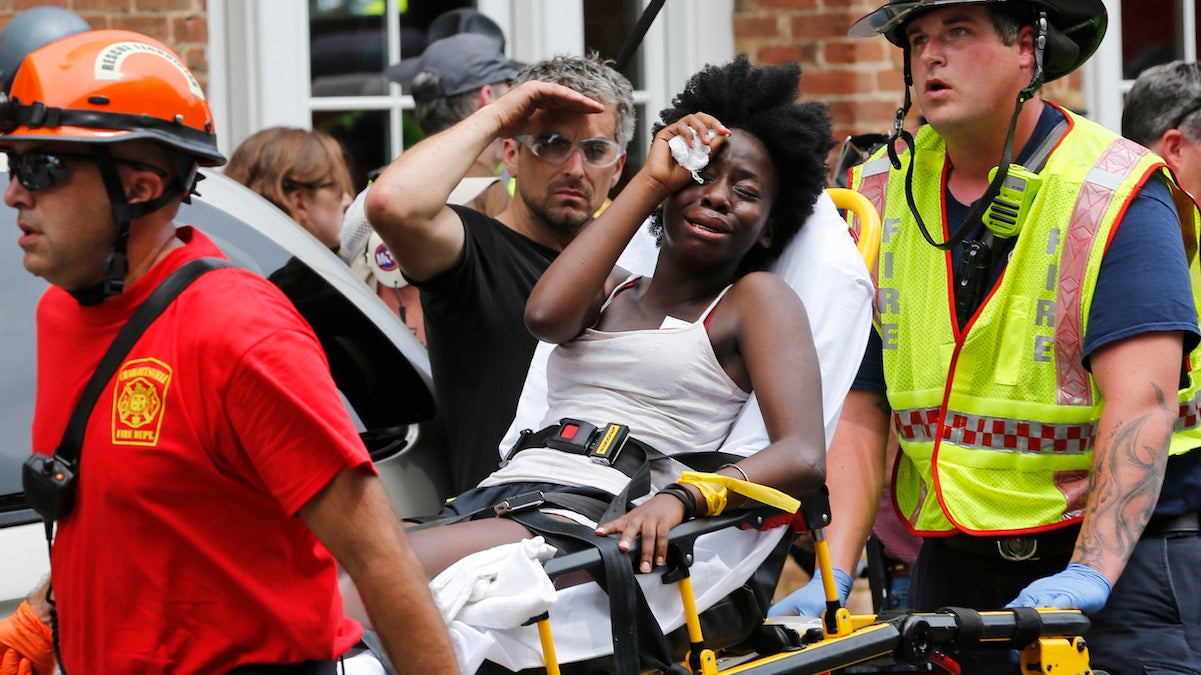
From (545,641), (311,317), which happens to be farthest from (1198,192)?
(545,641)

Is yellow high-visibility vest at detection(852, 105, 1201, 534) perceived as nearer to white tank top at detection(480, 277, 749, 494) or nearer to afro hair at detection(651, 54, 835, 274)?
afro hair at detection(651, 54, 835, 274)

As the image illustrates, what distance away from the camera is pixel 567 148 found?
3.71 m

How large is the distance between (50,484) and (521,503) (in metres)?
0.96

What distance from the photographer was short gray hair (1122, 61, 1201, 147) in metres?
4.31

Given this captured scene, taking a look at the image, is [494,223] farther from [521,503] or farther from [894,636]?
[894,636]

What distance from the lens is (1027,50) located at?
3.20m

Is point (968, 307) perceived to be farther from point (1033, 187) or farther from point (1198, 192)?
point (1198, 192)

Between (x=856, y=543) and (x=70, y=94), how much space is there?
6.47 feet

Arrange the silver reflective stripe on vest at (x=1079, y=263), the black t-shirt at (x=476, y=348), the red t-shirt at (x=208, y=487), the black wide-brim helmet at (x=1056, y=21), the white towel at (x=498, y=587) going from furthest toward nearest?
the black t-shirt at (x=476, y=348) < the black wide-brim helmet at (x=1056, y=21) < the silver reflective stripe on vest at (x=1079, y=263) < the white towel at (x=498, y=587) < the red t-shirt at (x=208, y=487)

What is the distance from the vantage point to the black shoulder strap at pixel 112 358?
2.04 meters

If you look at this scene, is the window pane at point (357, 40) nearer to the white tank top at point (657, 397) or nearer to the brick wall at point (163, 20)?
the brick wall at point (163, 20)

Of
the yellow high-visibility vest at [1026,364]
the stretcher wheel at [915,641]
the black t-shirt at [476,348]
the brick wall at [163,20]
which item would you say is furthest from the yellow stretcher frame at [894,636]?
the brick wall at [163,20]

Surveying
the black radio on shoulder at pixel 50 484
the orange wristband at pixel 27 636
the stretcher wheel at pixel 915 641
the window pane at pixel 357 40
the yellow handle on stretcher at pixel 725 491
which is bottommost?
the stretcher wheel at pixel 915 641

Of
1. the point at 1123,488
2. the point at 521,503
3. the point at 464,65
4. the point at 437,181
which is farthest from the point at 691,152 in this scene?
the point at 464,65
